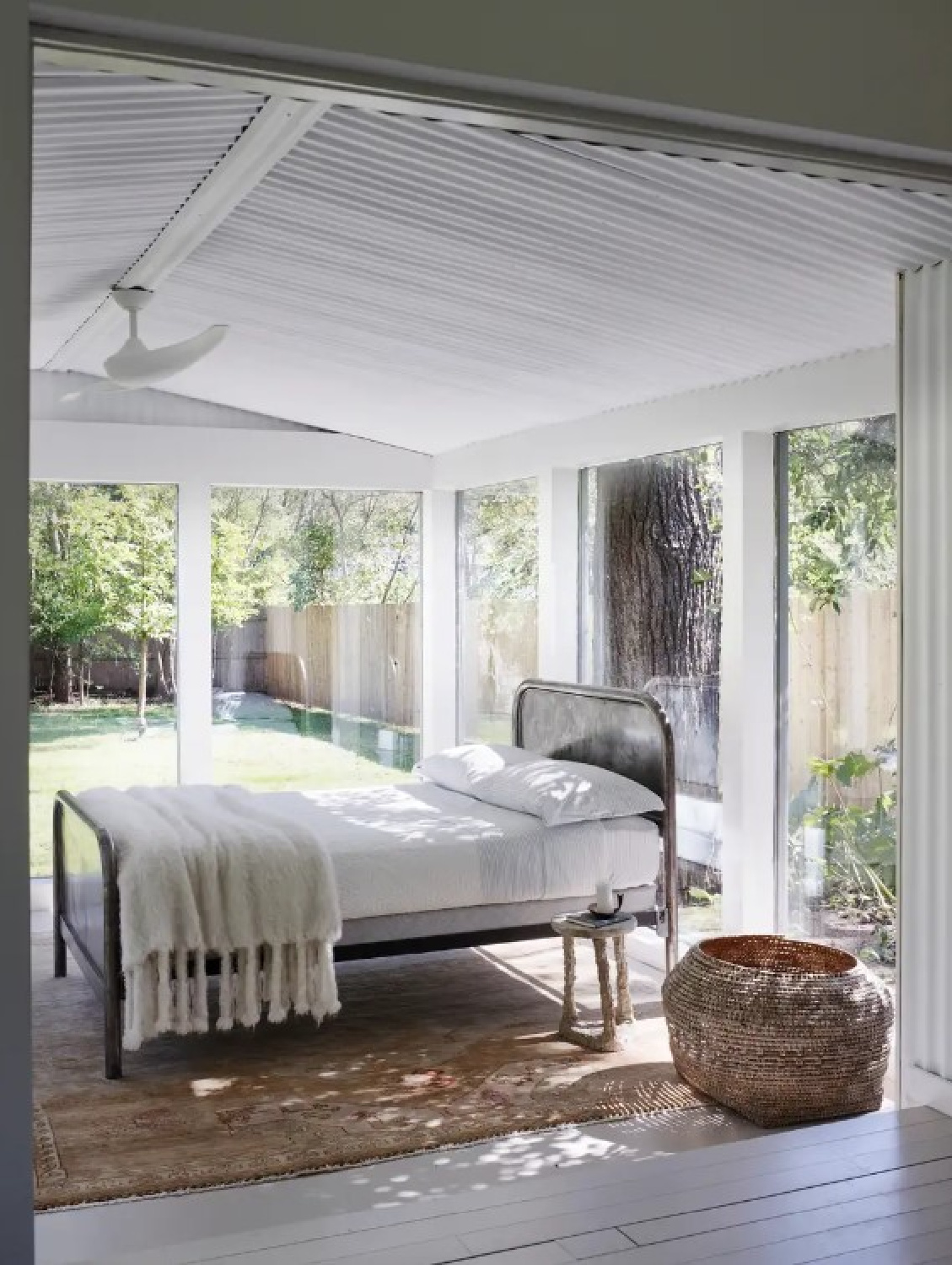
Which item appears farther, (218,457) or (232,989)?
(218,457)

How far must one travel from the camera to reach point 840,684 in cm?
509

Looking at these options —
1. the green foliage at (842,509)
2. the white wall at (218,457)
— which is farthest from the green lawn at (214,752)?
the green foliage at (842,509)

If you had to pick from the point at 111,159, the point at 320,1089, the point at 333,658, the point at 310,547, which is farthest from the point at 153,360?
the point at 333,658

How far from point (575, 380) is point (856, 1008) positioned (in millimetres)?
2998

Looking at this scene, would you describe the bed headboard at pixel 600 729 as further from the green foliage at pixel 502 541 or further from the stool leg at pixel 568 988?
the green foliage at pixel 502 541

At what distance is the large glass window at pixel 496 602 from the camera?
7.48 m

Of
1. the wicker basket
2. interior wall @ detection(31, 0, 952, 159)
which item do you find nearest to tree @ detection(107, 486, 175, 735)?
the wicker basket

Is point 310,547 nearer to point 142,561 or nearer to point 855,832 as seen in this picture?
point 142,561

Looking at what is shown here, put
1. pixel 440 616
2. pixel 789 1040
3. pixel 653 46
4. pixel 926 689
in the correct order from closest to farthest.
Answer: pixel 653 46, pixel 926 689, pixel 789 1040, pixel 440 616

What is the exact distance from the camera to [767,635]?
17.7ft

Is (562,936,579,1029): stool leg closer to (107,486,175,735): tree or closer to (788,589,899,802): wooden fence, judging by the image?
(788,589,899,802): wooden fence

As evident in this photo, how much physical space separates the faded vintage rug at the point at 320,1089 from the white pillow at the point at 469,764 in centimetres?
90

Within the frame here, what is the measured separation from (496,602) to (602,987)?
3.48m

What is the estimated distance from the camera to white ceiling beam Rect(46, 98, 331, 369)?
363 centimetres
